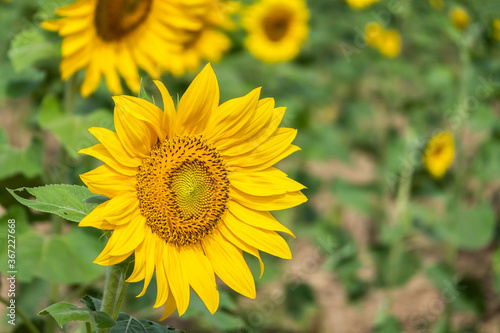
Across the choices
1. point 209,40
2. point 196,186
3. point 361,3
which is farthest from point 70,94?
point 361,3

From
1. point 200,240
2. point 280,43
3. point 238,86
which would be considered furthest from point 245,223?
point 280,43

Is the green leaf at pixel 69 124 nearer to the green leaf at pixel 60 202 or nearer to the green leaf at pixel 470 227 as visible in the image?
the green leaf at pixel 60 202

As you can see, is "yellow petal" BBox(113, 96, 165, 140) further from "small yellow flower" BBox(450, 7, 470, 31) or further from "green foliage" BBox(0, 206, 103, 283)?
"small yellow flower" BBox(450, 7, 470, 31)

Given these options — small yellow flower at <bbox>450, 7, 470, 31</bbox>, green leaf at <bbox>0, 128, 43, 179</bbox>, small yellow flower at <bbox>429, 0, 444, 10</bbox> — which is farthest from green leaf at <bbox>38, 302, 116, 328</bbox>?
small yellow flower at <bbox>429, 0, 444, 10</bbox>

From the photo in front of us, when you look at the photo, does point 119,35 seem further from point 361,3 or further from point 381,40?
point 381,40

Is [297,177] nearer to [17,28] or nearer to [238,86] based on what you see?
[238,86]

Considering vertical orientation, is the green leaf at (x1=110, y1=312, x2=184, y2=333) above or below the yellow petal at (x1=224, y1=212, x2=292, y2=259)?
below
